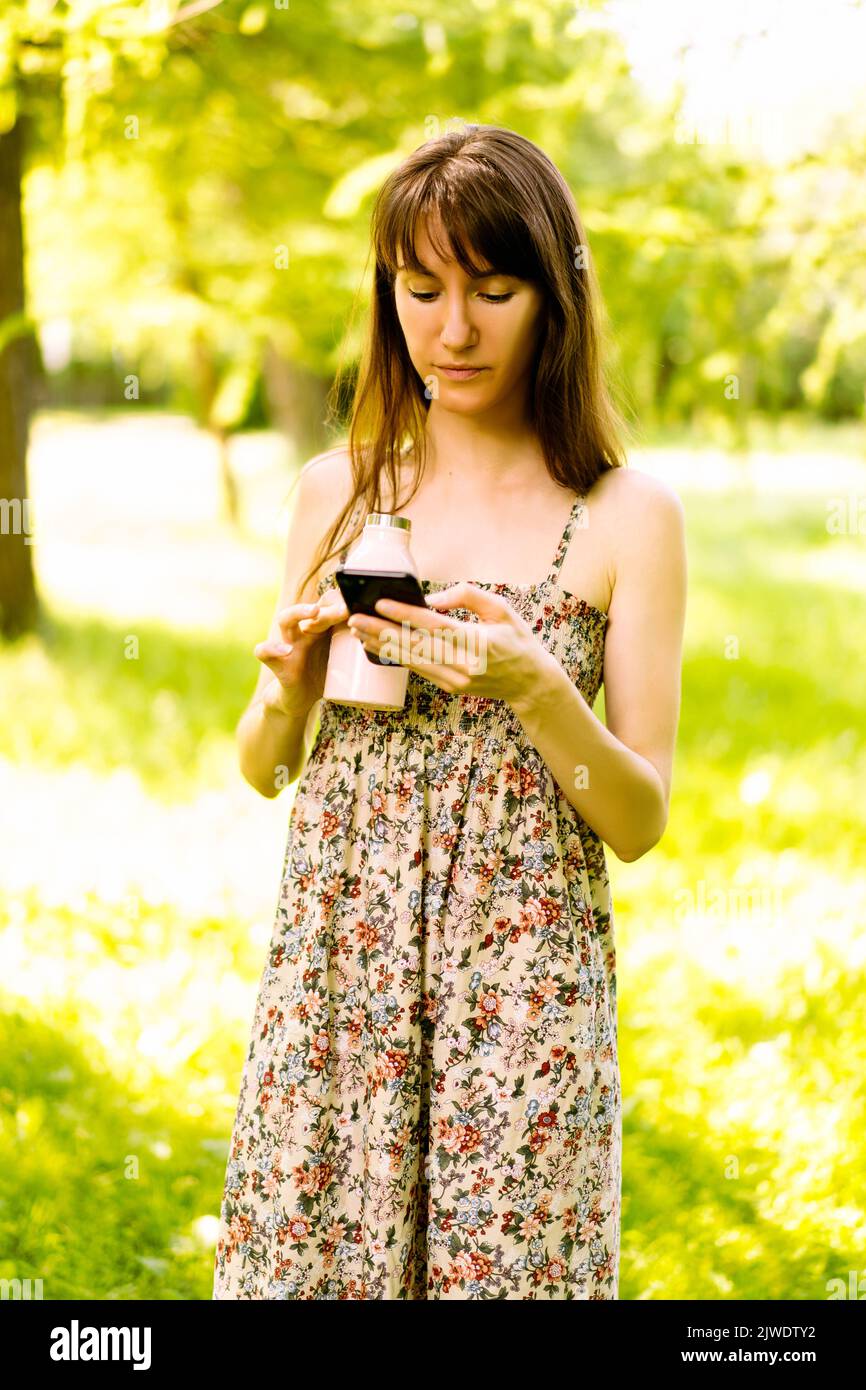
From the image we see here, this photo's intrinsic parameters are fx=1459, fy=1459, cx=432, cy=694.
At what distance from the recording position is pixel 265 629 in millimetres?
10133

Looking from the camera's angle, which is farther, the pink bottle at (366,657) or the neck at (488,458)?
the neck at (488,458)

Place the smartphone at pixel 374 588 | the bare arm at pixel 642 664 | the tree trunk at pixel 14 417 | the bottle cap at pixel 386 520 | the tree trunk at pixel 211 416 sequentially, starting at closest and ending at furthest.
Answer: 1. the smartphone at pixel 374 588
2. the bottle cap at pixel 386 520
3. the bare arm at pixel 642 664
4. the tree trunk at pixel 14 417
5. the tree trunk at pixel 211 416

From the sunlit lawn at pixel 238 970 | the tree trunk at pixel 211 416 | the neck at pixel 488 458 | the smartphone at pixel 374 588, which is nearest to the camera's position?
the smartphone at pixel 374 588

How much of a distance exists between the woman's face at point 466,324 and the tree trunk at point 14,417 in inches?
247

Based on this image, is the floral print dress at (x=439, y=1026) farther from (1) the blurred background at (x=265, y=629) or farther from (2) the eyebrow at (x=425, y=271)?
(1) the blurred background at (x=265, y=629)

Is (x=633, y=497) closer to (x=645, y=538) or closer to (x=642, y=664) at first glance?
(x=645, y=538)

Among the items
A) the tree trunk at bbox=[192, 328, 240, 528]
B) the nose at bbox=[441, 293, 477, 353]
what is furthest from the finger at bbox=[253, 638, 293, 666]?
the tree trunk at bbox=[192, 328, 240, 528]

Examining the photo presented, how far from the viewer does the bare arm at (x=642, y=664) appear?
1958 mm

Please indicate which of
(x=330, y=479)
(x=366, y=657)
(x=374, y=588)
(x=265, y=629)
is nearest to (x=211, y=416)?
(x=265, y=629)

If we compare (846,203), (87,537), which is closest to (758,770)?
(846,203)

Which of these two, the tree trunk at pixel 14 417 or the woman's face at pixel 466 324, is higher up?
the tree trunk at pixel 14 417

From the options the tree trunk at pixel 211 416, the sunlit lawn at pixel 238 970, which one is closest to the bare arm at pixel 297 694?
the sunlit lawn at pixel 238 970

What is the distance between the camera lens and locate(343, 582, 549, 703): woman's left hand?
1.75m
